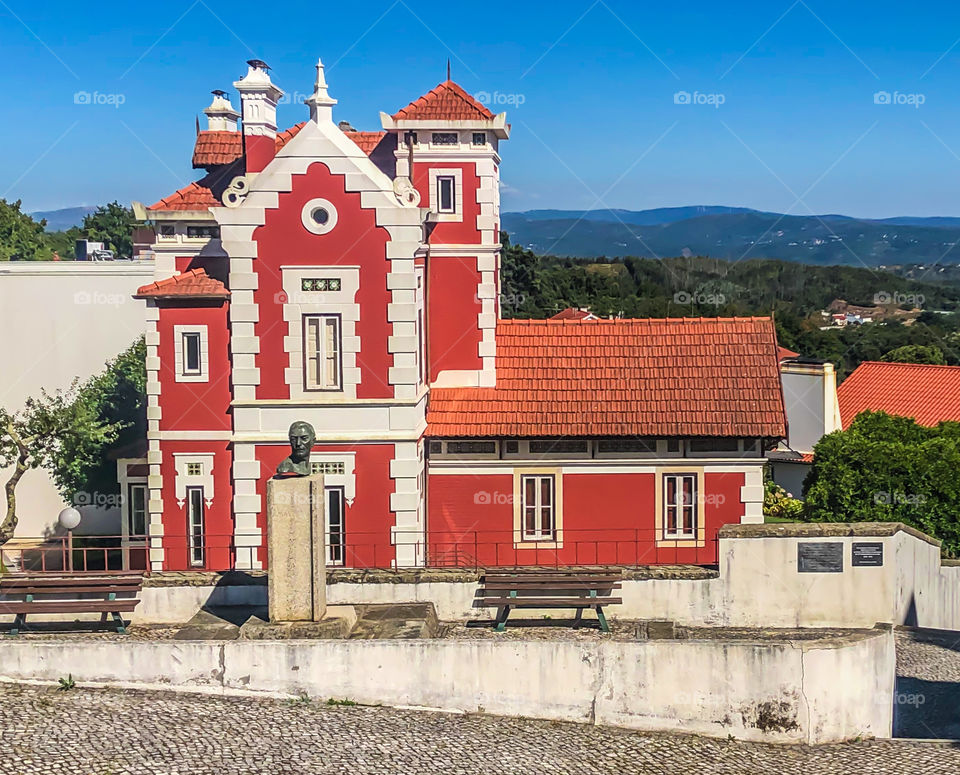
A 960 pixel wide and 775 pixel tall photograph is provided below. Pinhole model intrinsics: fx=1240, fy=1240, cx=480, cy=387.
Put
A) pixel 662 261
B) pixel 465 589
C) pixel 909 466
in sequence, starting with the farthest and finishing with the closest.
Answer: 1. pixel 662 261
2. pixel 909 466
3. pixel 465 589

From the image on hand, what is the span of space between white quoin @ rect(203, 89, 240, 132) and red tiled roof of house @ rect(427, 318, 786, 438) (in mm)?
7587

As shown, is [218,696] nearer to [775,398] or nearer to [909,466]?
[775,398]

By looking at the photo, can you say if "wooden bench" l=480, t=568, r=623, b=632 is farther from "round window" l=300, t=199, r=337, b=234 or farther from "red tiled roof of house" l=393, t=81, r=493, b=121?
"red tiled roof of house" l=393, t=81, r=493, b=121

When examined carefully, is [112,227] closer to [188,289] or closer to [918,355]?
[918,355]

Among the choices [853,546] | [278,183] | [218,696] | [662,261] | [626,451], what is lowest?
[218,696]

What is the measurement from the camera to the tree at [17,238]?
237ft

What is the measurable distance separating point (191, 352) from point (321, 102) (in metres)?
5.02

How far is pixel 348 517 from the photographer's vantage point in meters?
22.0

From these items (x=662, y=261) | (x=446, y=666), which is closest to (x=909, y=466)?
(x=446, y=666)

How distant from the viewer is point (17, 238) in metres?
74.9

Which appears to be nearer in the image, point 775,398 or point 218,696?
point 218,696

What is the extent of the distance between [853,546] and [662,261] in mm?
121418

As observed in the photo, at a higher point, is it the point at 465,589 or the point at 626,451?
the point at 626,451

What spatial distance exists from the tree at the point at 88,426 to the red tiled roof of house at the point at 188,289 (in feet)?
21.2
